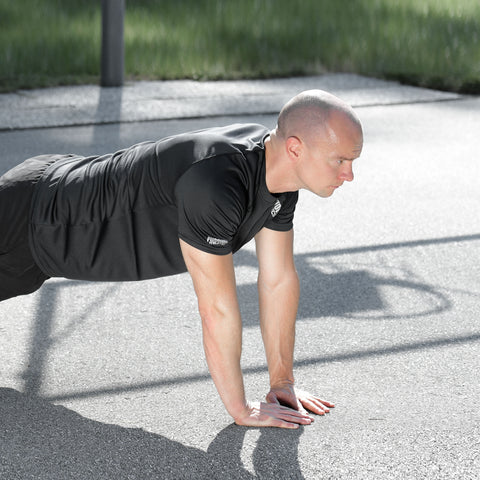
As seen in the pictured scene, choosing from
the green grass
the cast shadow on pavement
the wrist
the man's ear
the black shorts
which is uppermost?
the man's ear

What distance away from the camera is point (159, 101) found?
8.86 meters

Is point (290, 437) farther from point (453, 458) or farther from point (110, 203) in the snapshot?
point (110, 203)

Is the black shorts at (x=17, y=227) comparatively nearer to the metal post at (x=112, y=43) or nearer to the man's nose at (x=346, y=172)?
the man's nose at (x=346, y=172)

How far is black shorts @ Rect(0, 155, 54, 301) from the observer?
317 centimetres

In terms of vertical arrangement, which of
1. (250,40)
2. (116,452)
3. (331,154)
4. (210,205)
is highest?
(331,154)

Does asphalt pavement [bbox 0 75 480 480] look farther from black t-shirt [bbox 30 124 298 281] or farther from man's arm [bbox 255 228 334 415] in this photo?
black t-shirt [bbox 30 124 298 281]

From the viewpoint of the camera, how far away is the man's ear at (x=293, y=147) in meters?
2.85

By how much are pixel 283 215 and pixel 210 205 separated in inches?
18.9

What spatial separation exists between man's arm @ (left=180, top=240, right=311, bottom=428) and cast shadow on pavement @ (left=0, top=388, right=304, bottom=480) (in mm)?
178

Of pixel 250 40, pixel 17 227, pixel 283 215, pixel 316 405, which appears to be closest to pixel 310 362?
pixel 316 405

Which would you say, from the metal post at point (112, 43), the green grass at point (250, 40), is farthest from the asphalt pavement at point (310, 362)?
the green grass at point (250, 40)

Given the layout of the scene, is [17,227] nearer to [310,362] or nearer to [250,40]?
[310,362]

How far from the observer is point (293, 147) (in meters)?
2.86

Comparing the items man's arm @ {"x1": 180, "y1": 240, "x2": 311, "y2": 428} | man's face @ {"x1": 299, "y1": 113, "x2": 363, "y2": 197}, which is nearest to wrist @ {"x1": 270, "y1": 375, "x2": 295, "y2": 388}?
man's arm @ {"x1": 180, "y1": 240, "x2": 311, "y2": 428}
